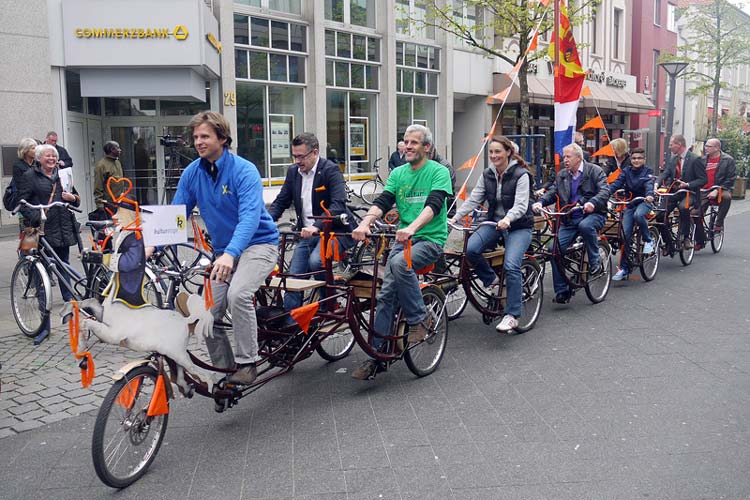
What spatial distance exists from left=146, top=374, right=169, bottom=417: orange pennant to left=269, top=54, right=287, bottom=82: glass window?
1620cm

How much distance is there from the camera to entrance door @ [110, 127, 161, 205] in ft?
59.8

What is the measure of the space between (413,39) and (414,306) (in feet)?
63.2

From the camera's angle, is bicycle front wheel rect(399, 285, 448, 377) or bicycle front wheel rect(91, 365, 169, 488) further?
bicycle front wheel rect(399, 285, 448, 377)

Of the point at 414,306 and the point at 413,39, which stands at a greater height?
the point at 413,39

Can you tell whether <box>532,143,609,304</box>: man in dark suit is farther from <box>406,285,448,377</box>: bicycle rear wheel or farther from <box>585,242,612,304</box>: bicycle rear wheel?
<box>406,285,448,377</box>: bicycle rear wheel

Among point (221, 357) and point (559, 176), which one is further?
point (559, 176)

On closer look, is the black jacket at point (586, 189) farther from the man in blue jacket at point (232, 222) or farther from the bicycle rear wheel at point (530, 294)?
the man in blue jacket at point (232, 222)

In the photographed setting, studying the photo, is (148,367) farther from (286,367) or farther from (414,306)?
(414,306)

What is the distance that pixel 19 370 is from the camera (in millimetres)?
6043

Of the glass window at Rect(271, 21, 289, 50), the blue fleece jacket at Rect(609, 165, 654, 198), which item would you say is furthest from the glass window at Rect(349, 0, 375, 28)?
the blue fleece jacket at Rect(609, 165, 654, 198)

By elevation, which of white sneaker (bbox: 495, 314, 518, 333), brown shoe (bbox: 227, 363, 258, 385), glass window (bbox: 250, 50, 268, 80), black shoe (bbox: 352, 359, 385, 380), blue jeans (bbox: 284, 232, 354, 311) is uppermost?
glass window (bbox: 250, 50, 268, 80)

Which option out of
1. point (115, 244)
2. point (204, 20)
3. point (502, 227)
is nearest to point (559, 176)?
point (502, 227)

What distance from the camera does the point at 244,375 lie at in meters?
4.64

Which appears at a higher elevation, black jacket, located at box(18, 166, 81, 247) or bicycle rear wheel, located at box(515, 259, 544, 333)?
black jacket, located at box(18, 166, 81, 247)
